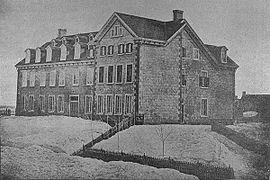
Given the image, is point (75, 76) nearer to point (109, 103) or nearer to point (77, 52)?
point (77, 52)

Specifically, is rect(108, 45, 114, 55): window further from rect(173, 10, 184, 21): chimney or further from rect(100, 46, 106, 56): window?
rect(173, 10, 184, 21): chimney

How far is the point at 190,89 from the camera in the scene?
165 inches

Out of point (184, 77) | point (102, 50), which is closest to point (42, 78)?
point (102, 50)

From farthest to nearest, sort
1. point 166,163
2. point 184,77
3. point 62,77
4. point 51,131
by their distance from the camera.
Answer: point 184,77
point 62,77
point 166,163
point 51,131

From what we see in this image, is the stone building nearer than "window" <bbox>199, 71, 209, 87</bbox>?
Yes

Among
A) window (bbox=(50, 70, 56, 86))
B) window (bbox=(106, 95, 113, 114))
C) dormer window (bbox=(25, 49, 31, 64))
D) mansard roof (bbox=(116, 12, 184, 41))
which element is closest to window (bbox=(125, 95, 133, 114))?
window (bbox=(106, 95, 113, 114))

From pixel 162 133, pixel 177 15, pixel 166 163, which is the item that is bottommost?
pixel 166 163

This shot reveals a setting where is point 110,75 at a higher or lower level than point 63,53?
lower

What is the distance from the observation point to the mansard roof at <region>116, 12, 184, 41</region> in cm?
391

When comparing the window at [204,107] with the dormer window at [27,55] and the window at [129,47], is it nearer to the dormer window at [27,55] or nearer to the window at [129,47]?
the window at [129,47]

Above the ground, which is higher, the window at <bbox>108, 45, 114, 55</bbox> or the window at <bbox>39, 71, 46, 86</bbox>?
the window at <bbox>108, 45, 114, 55</bbox>

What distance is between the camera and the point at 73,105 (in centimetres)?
389

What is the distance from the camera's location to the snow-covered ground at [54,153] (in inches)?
135

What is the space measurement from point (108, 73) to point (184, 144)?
3.20 feet
